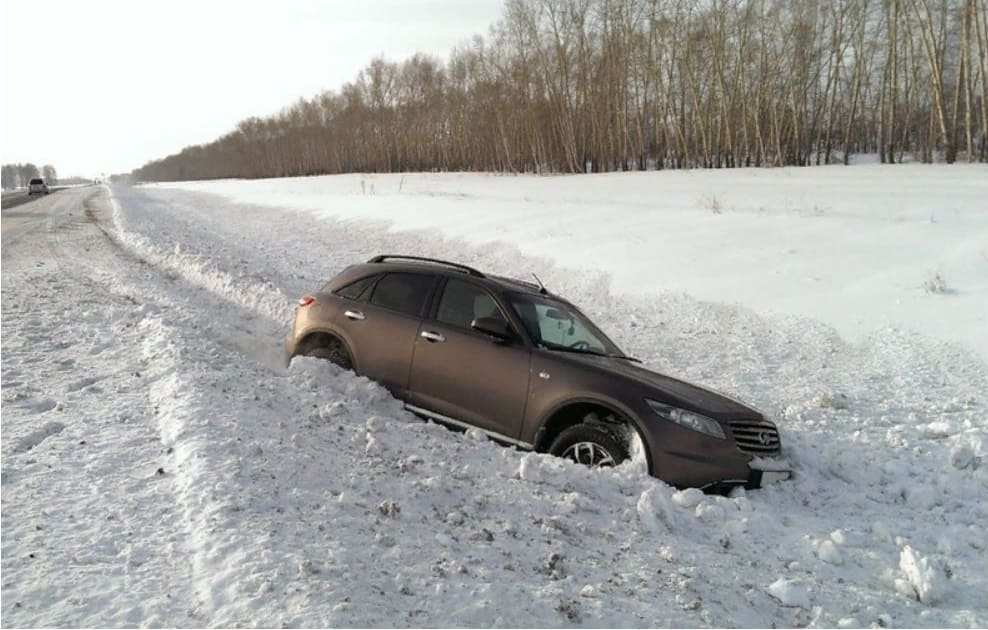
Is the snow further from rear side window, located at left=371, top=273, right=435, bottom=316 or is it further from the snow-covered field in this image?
rear side window, located at left=371, top=273, right=435, bottom=316

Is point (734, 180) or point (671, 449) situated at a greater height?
point (734, 180)

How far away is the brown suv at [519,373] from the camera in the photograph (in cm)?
475

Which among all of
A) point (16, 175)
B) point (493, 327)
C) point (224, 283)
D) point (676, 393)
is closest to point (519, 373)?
point (493, 327)

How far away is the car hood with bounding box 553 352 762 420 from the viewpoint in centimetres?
487

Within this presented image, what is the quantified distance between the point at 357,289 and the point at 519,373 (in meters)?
2.24

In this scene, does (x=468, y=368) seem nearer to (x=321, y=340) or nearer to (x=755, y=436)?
(x=321, y=340)

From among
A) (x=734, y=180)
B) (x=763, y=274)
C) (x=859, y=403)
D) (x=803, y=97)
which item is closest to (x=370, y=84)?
(x=803, y=97)

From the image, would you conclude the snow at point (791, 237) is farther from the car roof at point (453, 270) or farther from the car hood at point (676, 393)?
the car roof at point (453, 270)

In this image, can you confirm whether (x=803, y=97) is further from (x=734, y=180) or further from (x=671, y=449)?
(x=671, y=449)

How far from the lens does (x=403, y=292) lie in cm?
630

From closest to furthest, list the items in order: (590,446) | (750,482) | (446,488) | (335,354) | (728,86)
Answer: (446,488)
(750,482)
(590,446)
(335,354)
(728,86)

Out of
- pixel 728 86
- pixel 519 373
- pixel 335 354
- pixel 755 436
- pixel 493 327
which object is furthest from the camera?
pixel 728 86

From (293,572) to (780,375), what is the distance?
701 cm

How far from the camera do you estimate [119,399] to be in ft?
17.0
